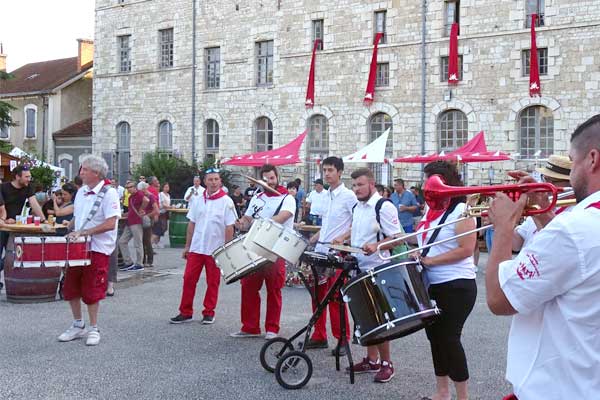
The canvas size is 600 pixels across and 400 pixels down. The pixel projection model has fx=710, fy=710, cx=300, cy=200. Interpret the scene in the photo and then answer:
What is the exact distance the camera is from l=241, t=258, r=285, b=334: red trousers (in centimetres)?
732

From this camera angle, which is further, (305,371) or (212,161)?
(212,161)

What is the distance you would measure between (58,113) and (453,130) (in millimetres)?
24841

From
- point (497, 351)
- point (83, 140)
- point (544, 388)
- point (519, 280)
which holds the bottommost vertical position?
point (497, 351)

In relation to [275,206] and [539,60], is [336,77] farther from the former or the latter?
[275,206]

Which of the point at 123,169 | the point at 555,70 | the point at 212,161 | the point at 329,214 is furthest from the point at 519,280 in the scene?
the point at 123,169

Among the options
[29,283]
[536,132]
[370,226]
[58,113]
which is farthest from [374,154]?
[58,113]

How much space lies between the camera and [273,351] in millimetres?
6168

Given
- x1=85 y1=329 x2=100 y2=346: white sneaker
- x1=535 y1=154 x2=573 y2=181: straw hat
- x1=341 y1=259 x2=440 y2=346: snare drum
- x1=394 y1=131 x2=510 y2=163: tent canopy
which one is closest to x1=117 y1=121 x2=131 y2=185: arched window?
x1=394 y1=131 x2=510 y2=163: tent canopy

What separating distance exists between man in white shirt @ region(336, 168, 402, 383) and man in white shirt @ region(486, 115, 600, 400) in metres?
3.60

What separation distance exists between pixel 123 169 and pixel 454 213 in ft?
101

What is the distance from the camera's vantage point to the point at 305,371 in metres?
5.76

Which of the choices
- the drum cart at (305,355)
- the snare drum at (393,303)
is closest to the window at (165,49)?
the drum cart at (305,355)

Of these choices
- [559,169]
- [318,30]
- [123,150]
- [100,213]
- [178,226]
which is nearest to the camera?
[559,169]

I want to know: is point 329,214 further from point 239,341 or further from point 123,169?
point 123,169
